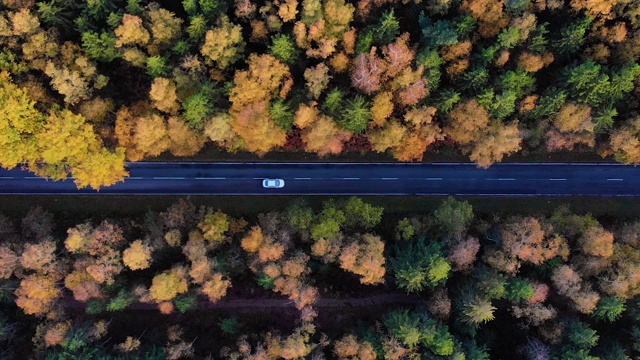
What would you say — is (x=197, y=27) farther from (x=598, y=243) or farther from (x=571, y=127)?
(x=598, y=243)

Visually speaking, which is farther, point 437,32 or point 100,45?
point 100,45

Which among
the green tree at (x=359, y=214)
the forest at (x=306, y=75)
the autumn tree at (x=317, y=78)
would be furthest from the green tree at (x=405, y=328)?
the autumn tree at (x=317, y=78)

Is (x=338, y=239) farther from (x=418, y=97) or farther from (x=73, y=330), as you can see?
(x=73, y=330)

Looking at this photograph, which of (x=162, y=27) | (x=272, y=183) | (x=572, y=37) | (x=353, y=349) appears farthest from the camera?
(x=272, y=183)

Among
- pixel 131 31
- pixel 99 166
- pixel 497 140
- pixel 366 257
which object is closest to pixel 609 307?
pixel 497 140

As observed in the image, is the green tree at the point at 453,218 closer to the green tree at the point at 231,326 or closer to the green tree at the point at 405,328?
the green tree at the point at 405,328

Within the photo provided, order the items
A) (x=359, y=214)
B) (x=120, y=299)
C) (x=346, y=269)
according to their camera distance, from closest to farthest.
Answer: (x=120, y=299) < (x=346, y=269) < (x=359, y=214)

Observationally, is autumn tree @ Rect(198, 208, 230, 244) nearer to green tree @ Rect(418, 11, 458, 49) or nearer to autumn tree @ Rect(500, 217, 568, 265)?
green tree @ Rect(418, 11, 458, 49)
